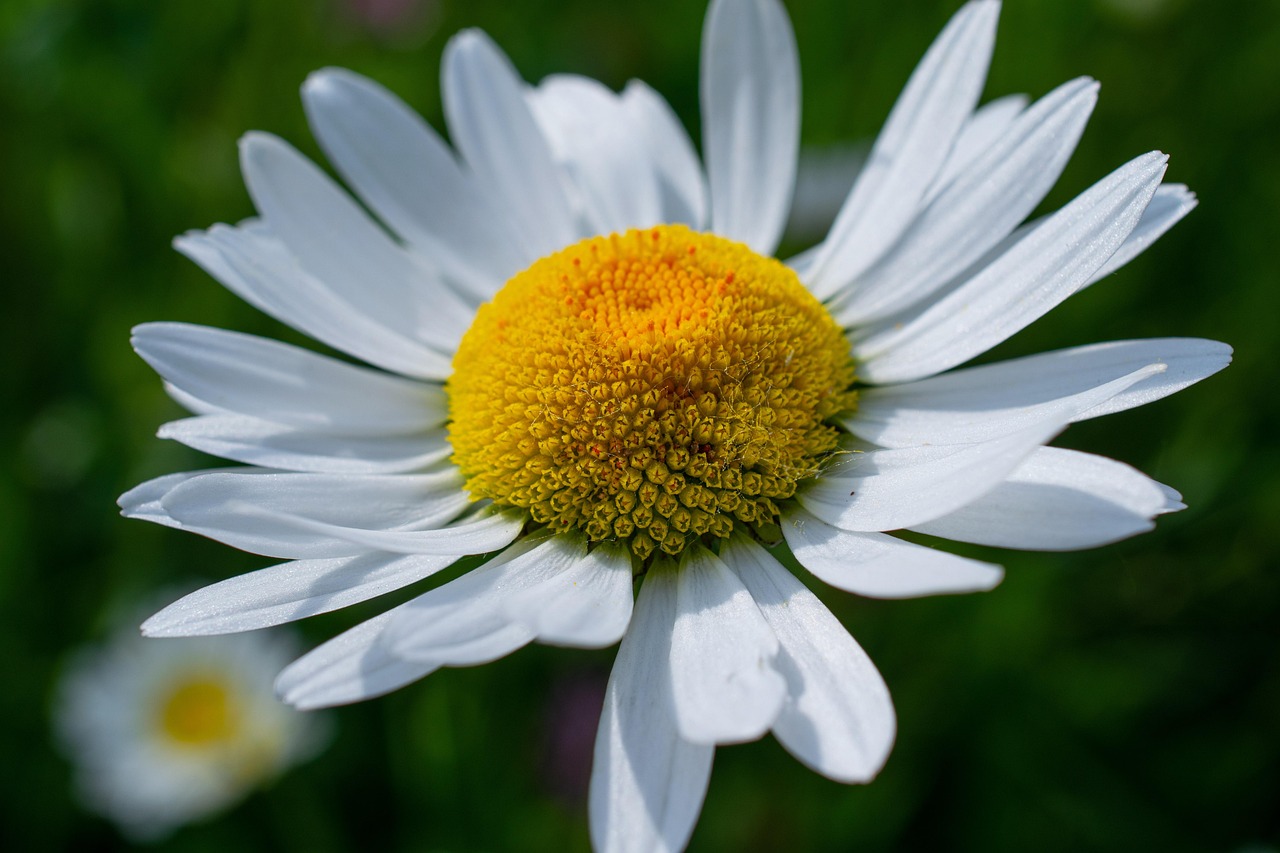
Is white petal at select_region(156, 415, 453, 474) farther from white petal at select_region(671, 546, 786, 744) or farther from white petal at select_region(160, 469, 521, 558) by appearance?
white petal at select_region(671, 546, 786, 744)

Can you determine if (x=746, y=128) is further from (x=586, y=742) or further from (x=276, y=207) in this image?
(x=586, y=742)

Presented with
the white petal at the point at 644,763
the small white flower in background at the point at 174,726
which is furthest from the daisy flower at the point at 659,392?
the small white flower in background at the point at 174,726

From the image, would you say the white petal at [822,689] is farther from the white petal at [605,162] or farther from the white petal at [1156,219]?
the white petal at [605,162]

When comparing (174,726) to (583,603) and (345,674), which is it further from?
(583,603)

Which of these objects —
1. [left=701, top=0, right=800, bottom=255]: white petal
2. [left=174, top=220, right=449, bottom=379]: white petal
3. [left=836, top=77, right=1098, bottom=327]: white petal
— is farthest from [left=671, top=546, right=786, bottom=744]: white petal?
[left=701, top=0, right=800, bottom=255]: white petal

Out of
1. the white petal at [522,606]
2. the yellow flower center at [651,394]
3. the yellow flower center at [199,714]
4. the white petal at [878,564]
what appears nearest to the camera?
the white petal at [878,564]

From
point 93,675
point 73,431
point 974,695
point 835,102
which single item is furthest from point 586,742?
point 835,102

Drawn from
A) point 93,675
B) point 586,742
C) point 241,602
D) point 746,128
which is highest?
point 746,128
